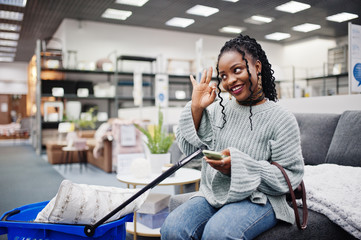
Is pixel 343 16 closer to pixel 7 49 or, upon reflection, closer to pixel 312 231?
pixel 312 231

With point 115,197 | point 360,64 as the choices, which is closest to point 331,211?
point 115,197

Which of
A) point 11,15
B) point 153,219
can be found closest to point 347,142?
point 153,219

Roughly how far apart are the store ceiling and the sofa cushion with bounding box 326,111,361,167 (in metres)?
0.84

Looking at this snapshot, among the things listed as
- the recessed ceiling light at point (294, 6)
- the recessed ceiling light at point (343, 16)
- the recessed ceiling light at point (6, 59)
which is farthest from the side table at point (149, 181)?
the recessed ceiling light at point (6, 59)

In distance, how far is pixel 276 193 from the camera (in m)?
1.06

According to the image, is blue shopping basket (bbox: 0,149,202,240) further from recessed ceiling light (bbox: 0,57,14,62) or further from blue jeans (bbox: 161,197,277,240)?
recessed ceiling light (bbox: 0,57,14,62)

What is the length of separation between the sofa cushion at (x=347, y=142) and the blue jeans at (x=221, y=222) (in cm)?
100

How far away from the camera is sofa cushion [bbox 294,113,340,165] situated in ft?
6.82

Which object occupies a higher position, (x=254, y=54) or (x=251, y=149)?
(x=254, y=54)

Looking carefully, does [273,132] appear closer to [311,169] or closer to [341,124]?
[311,169]

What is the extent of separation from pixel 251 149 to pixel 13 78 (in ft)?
46.9

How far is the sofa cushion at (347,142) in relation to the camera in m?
1.81

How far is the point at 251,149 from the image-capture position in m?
1.12

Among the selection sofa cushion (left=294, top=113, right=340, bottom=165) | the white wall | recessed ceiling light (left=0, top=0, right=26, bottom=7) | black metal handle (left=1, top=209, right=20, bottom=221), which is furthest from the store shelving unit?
the white wall
